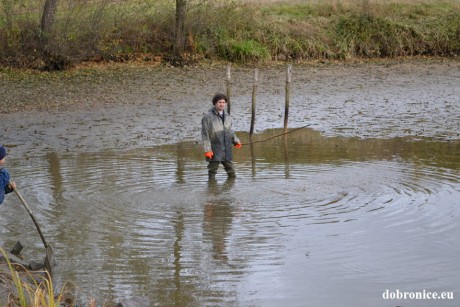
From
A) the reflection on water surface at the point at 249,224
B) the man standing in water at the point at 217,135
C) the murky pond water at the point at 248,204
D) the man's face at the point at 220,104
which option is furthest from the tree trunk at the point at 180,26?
the man's face at the point at 220,104

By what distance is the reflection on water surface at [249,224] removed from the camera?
8656mm

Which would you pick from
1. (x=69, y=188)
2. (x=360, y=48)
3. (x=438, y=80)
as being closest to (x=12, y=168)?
(x=69, y=188)

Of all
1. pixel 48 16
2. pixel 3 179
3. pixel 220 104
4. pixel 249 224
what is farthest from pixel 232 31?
pixel 3 179

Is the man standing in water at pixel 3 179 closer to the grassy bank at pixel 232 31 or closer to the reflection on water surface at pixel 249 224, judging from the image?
the reflection on water surface at pixel 249 224

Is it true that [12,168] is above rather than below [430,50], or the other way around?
below

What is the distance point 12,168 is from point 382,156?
729cm

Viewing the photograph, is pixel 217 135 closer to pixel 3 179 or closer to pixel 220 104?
pixel 220 104

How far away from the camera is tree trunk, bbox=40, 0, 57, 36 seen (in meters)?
27.2

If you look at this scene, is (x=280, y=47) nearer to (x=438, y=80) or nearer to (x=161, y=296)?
(x=438, y=80)

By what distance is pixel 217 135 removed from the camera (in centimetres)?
1339

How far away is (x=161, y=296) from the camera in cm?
840

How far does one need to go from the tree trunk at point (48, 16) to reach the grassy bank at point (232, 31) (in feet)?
0.96

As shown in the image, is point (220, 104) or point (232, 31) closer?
point (220, 104)

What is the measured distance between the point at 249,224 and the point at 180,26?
19.0m
